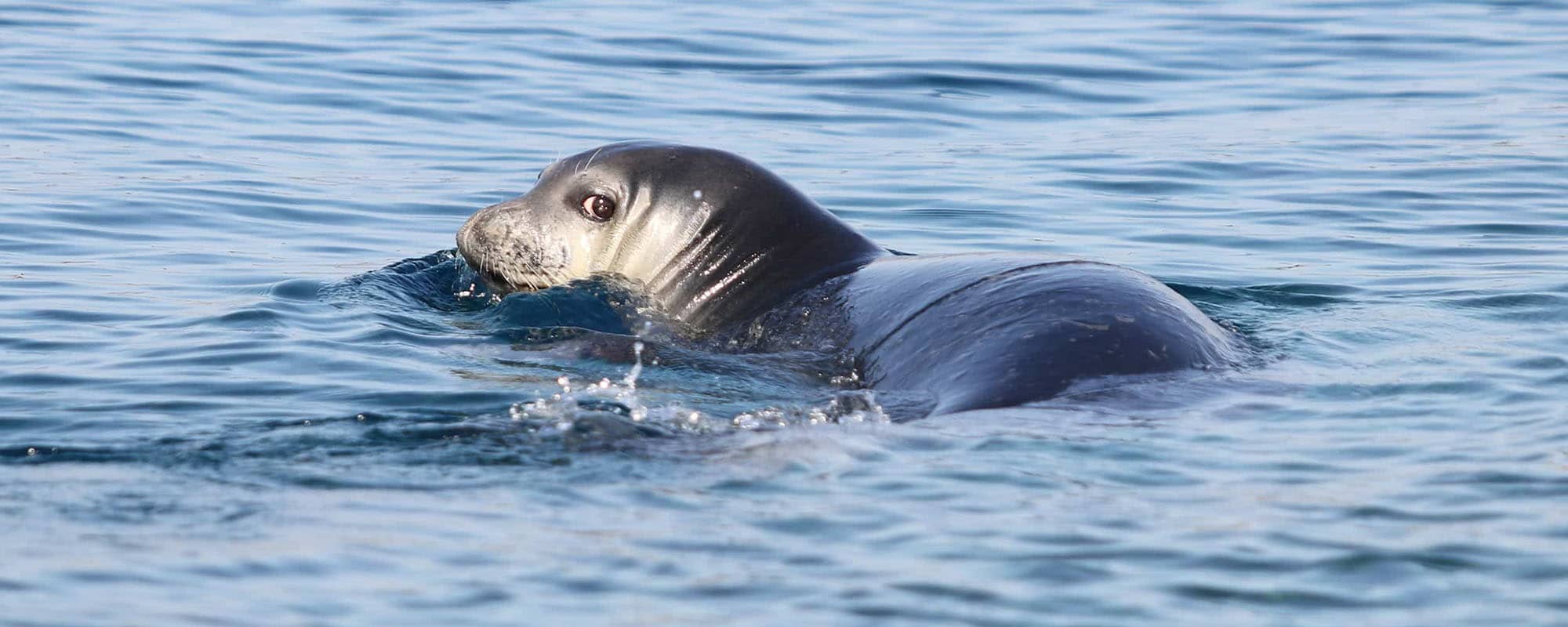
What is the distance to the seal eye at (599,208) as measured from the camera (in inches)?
386

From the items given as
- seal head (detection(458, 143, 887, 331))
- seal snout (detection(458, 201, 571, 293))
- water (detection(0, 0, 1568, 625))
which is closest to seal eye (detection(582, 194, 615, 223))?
seal head (detection(458, 143, 887, 331))

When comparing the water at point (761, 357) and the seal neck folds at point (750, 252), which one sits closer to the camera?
the water at point (761, 357)

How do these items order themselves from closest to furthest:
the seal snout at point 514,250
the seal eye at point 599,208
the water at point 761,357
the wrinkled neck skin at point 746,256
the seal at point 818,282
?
the water at point 761,357
the seal at point 818,282
the wrinkled neck skin at point 746,256
the seal eye at point 599,208
the seal snout at point 514,250

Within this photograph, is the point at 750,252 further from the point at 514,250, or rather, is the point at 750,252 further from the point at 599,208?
the point at 514,250

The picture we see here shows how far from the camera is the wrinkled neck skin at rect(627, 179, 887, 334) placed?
9.32m

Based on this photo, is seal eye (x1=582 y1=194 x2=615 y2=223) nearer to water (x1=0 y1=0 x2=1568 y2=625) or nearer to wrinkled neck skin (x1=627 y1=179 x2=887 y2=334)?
wrinkled neck skin (x1=627 y1=179 x2=887 y2=334)

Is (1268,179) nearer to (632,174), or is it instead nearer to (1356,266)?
(1356,266)

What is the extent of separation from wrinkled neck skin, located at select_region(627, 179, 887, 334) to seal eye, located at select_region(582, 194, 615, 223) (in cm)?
26

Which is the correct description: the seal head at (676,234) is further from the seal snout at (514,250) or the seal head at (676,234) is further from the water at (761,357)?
the water at (761,357)

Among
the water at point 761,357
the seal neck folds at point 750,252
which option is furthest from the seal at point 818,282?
the water at point 761,357

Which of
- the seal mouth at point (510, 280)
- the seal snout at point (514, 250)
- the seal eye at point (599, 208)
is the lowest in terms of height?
the seal mouth at point (510, 280)

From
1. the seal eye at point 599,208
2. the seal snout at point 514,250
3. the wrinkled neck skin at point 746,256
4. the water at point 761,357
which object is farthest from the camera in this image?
the seal snout at point 514,250

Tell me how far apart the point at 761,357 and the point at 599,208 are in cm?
153

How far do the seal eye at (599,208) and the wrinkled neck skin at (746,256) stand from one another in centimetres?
26
